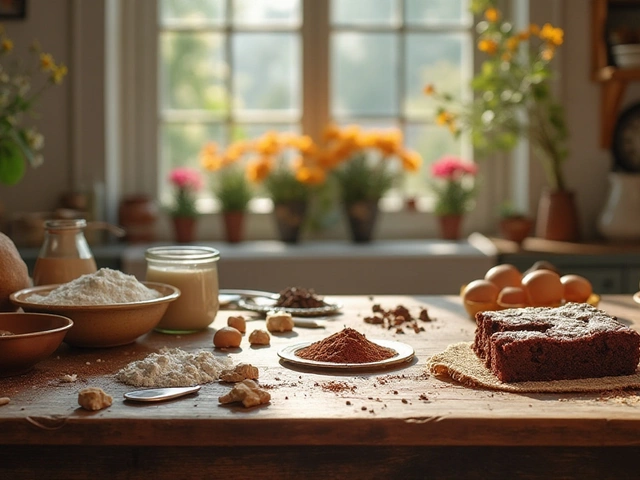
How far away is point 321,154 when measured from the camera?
346 cm

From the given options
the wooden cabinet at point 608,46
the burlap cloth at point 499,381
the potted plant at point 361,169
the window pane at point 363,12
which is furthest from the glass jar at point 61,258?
the wooden cabinet at point 608,46

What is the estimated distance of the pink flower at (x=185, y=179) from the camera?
11.5 feet

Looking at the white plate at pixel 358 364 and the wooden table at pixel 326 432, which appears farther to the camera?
the white plate at pixel 358 364

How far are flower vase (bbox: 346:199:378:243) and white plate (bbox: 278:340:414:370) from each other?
6.39 feet

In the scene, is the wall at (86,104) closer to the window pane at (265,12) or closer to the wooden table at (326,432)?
the window pane at (265,12)

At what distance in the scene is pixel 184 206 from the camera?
11.4 feet

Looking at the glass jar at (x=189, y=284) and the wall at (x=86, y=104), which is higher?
the wall at (x=86, y=104)

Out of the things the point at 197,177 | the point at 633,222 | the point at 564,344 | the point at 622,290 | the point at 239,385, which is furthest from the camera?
the point at 197,177

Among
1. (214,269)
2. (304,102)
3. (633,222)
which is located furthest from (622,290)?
(214,269)

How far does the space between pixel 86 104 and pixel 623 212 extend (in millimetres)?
2158

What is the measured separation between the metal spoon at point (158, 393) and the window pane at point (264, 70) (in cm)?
265

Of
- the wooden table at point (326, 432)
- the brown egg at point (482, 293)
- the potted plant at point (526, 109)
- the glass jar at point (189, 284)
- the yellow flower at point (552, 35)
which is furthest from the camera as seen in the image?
the potted plant at point (526, 109)

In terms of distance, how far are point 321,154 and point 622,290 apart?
1.25m

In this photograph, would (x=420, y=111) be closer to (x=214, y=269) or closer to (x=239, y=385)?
(x=214, y=269)
